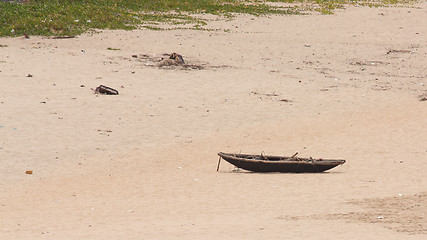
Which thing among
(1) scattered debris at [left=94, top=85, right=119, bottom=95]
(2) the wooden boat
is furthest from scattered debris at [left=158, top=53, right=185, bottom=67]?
(2) the wooden boat

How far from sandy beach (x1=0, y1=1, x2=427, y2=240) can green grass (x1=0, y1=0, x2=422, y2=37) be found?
1826 mm

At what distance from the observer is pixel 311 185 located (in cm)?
1526

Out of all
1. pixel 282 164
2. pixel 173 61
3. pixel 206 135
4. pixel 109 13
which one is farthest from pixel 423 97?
pixel 109 13

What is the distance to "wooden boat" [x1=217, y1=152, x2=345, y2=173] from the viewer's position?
16219 millimetres

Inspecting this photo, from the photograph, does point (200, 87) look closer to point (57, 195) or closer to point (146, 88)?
point (146, 88)

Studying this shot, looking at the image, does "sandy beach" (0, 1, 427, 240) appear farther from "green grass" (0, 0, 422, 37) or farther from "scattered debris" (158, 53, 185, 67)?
"green grass" (0, 0, 422, 37)

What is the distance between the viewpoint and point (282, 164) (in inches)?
641

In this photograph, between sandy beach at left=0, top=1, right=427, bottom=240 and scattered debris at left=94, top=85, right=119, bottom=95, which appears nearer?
sandy beach at left=0, top=1, right=427, bottom=240

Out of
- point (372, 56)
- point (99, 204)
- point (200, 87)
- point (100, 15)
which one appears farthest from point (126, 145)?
point (100, 15)

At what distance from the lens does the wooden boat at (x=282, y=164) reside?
16.2 metres

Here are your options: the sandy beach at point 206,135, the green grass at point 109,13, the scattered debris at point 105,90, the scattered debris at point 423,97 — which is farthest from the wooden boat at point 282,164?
the green grass at point 109,13

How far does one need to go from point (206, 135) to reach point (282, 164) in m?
4.17

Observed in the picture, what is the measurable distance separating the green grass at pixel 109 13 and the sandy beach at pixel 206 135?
71.9 inches

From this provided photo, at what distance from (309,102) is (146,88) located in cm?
517
